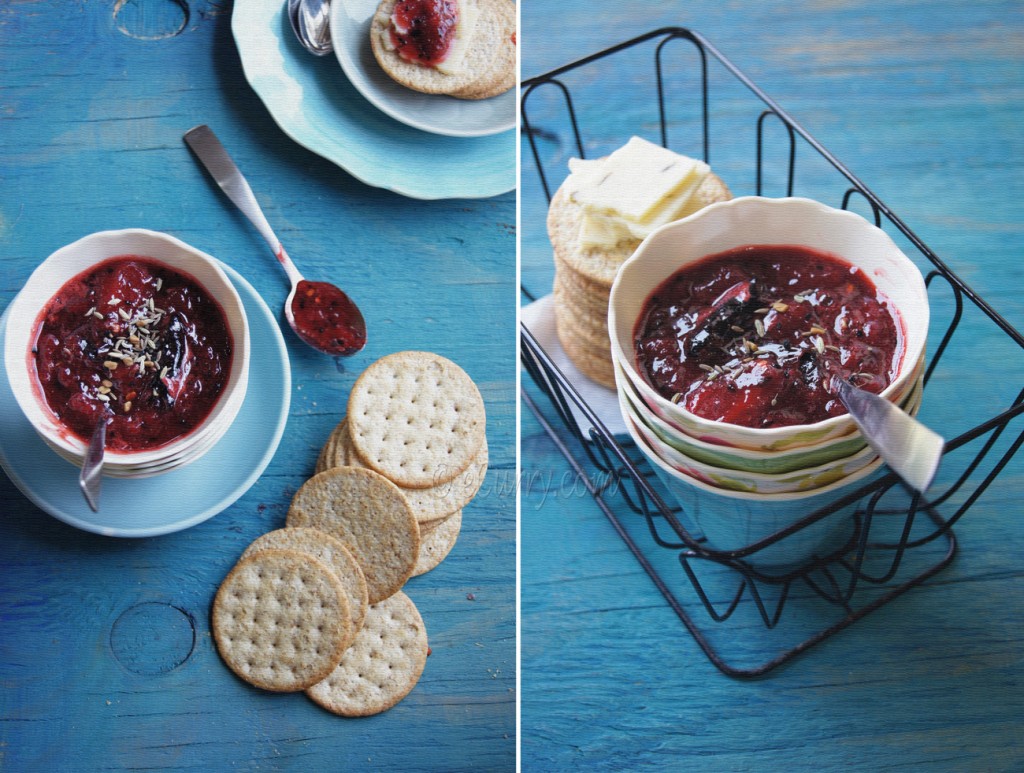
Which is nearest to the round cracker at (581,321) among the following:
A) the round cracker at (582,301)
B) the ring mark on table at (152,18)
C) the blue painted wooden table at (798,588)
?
the round cracker at (582,301)

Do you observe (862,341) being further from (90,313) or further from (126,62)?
(126,62)

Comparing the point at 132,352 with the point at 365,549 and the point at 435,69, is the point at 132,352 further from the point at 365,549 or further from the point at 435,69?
the point at 435,69

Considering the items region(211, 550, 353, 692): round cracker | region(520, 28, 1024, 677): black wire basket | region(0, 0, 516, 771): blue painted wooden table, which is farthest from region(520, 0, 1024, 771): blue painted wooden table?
region(211, 550, 353, 692): round cracker

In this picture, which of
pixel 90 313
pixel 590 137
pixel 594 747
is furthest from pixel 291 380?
pixel 590 137

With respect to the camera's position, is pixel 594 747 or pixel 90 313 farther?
pixel 594 747

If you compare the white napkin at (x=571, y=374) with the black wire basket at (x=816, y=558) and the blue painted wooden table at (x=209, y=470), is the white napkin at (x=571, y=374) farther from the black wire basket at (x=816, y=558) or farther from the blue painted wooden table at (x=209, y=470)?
the blue painted wooden table at (x=209, y=470)

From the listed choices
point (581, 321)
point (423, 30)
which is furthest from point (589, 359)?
point (423, 30)
